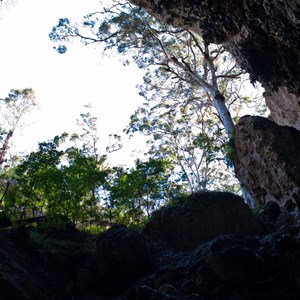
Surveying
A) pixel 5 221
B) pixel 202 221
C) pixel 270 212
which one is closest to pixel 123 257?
pixel 202 221

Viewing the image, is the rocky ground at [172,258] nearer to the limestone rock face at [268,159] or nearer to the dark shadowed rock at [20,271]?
the dark shadowed rock at [20,271]

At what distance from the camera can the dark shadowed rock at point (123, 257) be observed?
23.9 feet

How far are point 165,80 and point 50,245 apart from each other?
13988mm

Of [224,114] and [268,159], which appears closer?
[268,159]

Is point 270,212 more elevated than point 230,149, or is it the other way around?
point 230,149

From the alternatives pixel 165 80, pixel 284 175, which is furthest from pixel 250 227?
pixel 165 80

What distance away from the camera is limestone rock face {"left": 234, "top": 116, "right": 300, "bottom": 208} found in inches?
359

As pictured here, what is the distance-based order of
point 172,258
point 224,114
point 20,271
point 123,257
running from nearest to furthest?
point 20,271 → point 123,257 → point 172,258 → point 224,114

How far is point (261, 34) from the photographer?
8523 millimetres

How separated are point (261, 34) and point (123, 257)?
7106mm

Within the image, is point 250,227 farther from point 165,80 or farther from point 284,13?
point 165,80

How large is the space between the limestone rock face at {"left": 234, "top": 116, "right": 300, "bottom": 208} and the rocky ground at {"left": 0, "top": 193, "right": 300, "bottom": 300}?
691mm

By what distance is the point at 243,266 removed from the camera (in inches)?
213

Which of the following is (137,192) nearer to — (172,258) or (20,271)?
(172,258)
